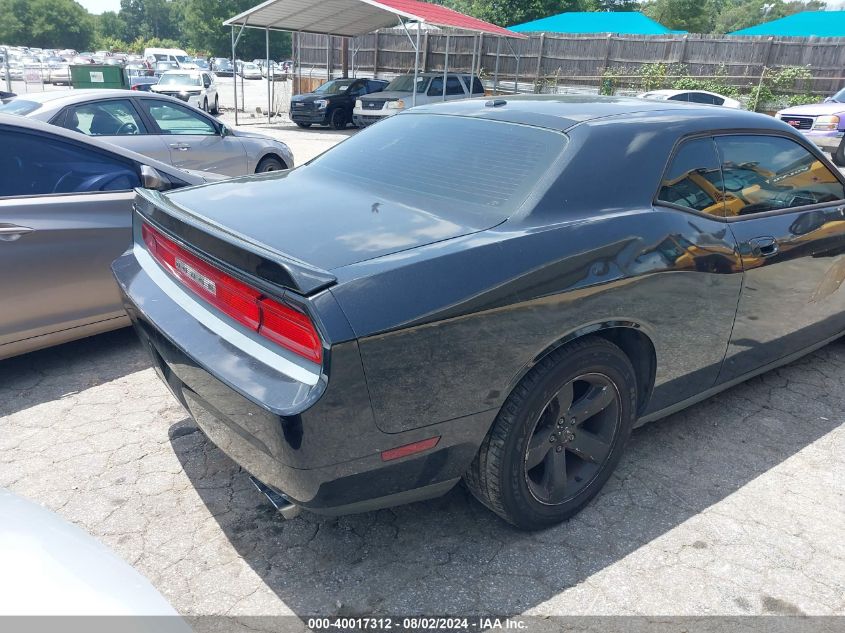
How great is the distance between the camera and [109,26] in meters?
112

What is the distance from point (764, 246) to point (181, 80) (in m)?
22.3

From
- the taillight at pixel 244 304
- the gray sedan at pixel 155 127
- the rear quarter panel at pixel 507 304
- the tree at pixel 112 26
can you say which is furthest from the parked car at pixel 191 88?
the tree at pixel 112 26

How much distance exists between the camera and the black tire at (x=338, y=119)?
729 inches

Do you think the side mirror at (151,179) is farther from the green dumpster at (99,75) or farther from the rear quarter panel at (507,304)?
the green dumpster at (99,75)

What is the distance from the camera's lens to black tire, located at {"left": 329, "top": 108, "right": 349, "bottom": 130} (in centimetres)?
1852

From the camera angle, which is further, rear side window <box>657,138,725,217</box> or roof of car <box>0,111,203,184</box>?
roof of car <box>0,111,203,184</box>

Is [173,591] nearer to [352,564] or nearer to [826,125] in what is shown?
[352,564]

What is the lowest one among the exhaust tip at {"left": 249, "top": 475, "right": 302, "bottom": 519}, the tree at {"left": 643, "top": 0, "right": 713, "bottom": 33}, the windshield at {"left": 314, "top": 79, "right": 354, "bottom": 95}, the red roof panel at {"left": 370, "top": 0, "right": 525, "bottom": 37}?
the exhaust tip at {"left": 249, "top": 475, "right": 302, "bottom": 519}

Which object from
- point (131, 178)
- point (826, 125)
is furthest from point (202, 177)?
point (826, 125)

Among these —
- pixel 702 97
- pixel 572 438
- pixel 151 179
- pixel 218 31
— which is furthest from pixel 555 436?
pixel 218 31

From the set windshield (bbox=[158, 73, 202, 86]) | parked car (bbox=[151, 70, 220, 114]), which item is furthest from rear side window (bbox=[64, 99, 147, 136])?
windshield (bbox=[158, 73, 202, 86])

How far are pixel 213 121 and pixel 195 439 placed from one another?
544cm

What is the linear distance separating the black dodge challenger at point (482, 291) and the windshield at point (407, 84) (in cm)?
1496

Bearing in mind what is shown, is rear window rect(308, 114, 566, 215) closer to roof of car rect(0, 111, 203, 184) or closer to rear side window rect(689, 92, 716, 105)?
roof of car rect(0, 111, 203, 184)
